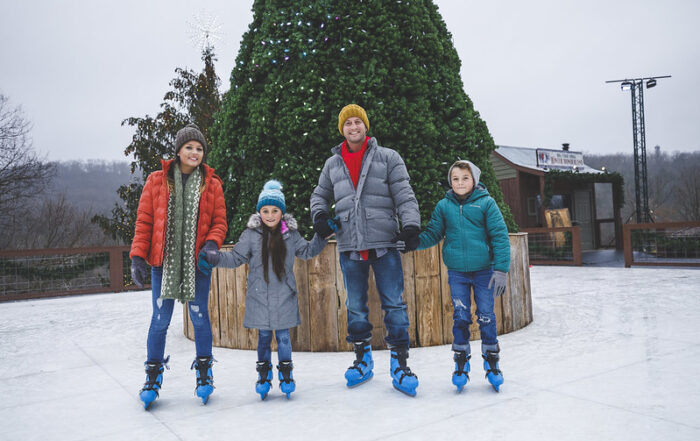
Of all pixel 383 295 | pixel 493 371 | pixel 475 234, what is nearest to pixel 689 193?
pixel 475 234

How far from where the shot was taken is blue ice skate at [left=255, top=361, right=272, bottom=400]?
8.70 ft

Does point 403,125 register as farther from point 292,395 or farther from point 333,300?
point 292,395

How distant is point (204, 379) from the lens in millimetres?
2668

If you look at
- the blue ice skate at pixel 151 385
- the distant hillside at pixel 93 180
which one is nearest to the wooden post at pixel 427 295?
the blue ice skate at pixel 151 385

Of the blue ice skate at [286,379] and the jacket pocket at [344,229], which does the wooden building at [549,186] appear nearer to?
the jacket pocket at [344,229]

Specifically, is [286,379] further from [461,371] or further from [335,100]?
[335,100]

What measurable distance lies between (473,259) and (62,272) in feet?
38.1

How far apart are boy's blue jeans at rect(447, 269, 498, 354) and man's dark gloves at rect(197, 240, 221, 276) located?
4.60 feet

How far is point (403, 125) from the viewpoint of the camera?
3914mm

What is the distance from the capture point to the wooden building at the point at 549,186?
17.3 meters

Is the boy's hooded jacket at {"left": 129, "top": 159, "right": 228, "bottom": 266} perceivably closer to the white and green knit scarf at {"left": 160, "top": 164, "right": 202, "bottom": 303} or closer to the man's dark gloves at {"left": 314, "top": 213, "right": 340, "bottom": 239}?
the white and green knit scarf at {"left": 160, "top": 164, "right": 202, "bottom": 303}

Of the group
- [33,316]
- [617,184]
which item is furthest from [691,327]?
[617,184]

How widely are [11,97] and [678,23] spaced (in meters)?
79.2

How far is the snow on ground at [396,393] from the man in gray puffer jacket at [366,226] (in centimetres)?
31
